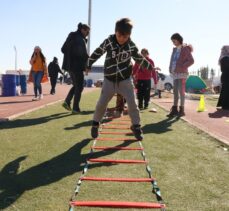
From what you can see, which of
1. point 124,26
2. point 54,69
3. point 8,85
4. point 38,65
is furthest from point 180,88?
point 54,69

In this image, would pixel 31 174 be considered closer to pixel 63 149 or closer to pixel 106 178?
pixel 106 178

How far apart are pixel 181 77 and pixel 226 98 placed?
3556mm

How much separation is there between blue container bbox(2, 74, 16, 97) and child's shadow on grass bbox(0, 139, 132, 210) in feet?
44.8

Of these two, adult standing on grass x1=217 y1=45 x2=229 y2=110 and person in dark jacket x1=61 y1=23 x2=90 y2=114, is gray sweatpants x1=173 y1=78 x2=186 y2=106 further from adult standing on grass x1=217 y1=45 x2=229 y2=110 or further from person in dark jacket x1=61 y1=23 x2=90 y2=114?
adult standing on grass x1=217 y1=45 x2=229 y2=110

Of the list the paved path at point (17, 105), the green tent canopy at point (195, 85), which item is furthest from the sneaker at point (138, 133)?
the green tent canopy at point (195, 85)

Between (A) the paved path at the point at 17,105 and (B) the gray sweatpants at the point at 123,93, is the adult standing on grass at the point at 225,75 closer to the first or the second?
(A) the paved path at the point at 17,105

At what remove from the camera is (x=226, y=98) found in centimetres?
1305

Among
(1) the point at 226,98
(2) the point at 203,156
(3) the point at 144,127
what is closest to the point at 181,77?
(3) the point at 144,127

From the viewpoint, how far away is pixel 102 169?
4578mm

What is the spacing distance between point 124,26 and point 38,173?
244 cm

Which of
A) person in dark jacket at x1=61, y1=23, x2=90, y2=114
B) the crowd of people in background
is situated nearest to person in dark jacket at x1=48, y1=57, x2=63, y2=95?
the crowd of people in background

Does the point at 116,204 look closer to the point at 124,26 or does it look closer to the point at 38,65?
the point at 124,26

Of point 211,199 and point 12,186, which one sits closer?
point 211,199

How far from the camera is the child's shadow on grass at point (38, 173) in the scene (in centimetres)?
373
